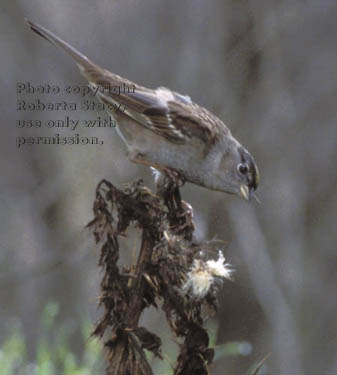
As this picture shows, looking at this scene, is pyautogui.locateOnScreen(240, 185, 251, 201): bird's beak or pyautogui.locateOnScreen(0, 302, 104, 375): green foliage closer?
pyautogui.locateOnScreen(0, 302, 104, 375): green foliage

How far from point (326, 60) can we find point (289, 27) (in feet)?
1.83

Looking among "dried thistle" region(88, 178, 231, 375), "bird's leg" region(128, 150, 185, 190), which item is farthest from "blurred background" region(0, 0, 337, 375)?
"dried thistle" region(88, 178, 231, 375)

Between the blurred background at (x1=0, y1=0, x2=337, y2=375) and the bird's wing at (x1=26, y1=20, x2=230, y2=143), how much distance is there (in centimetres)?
314

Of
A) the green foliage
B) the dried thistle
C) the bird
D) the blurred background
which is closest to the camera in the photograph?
the dried thistle

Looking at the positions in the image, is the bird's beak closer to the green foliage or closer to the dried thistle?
the green foliage

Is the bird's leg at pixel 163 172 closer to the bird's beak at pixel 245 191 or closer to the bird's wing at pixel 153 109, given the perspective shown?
the bird's wing at pixel 153 109

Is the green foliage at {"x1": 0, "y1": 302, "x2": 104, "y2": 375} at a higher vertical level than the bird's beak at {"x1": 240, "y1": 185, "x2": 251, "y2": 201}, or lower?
lower

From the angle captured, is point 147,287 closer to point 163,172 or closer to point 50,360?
point 50,360

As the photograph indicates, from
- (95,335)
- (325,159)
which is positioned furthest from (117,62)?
(95,335)

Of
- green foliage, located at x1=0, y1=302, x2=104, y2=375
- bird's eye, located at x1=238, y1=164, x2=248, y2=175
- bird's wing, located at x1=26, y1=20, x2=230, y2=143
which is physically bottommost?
green foliage, located at x1=0, y1=302, x2=104, y2=375

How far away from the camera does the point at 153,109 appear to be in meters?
4.62

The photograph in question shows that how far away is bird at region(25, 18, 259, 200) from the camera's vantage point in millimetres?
4465

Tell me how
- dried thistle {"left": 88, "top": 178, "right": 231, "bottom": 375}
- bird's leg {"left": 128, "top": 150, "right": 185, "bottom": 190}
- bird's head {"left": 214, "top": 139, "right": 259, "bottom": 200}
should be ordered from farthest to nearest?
bird's head {"left": 214, "top": 139, "right": 259, "bottom": 200} < bird's leg {"left": 128, "top": 150, "right": 185, "bottom": 190} < dried thistle {"left": 88, "top": 178, "right": 231, "bottom": 375}

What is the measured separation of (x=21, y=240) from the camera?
9.07 m
